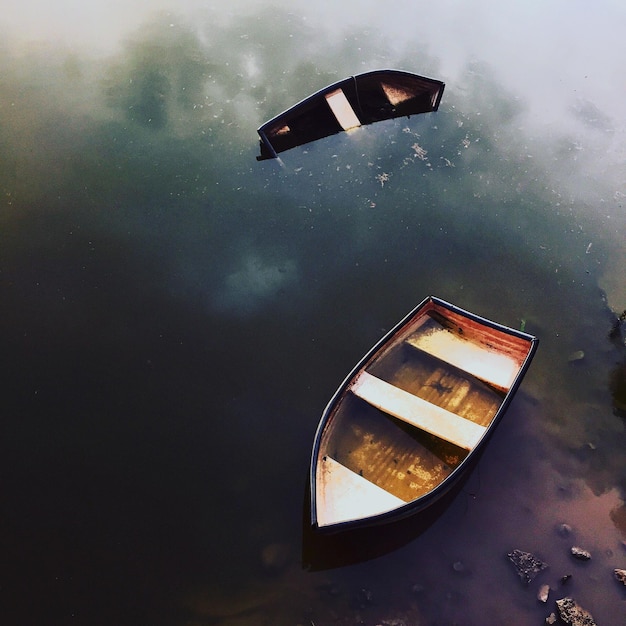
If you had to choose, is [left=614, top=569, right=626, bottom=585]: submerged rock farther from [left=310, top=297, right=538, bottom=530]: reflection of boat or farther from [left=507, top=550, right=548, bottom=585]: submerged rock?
[left=310, top=297, right=538, bottom=530]: reflection of boat

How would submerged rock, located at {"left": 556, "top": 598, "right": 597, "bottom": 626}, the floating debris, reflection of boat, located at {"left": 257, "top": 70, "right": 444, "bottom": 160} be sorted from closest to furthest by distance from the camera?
submerged rock, located at {"left": 556, "top": 598, "right": 597, "bottom": 626} < the floating debris < reflection of boat, located at {"left": 257, "top": 70, "right": 444, "bottom": 160}

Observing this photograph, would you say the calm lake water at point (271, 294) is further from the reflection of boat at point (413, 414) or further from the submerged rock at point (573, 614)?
the reflection of boat at point (413, 414)

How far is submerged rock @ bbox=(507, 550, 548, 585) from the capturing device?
7301mm

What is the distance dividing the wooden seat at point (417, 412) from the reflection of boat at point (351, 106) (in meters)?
6.28

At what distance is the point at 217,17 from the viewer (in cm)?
1531

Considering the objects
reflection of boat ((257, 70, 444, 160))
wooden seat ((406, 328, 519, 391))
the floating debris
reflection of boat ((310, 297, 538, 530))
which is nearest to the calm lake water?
the floating debris

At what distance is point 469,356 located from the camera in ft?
29.2

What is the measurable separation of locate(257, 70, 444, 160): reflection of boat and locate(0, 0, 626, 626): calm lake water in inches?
17.2

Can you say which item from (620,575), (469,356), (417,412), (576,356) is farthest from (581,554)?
(576,356)

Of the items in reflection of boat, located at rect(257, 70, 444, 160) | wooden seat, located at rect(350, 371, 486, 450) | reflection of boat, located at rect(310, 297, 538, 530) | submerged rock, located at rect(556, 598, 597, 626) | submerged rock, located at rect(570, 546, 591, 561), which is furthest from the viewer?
reflection of boat, located at rect(257, 70, 444, 160)

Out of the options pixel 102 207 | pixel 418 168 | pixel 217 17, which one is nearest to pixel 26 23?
pixel 217 17

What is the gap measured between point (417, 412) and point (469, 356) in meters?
1.56

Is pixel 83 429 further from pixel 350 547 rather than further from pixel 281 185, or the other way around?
pixel 281 185

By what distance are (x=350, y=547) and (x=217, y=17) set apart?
14793 millimetres
